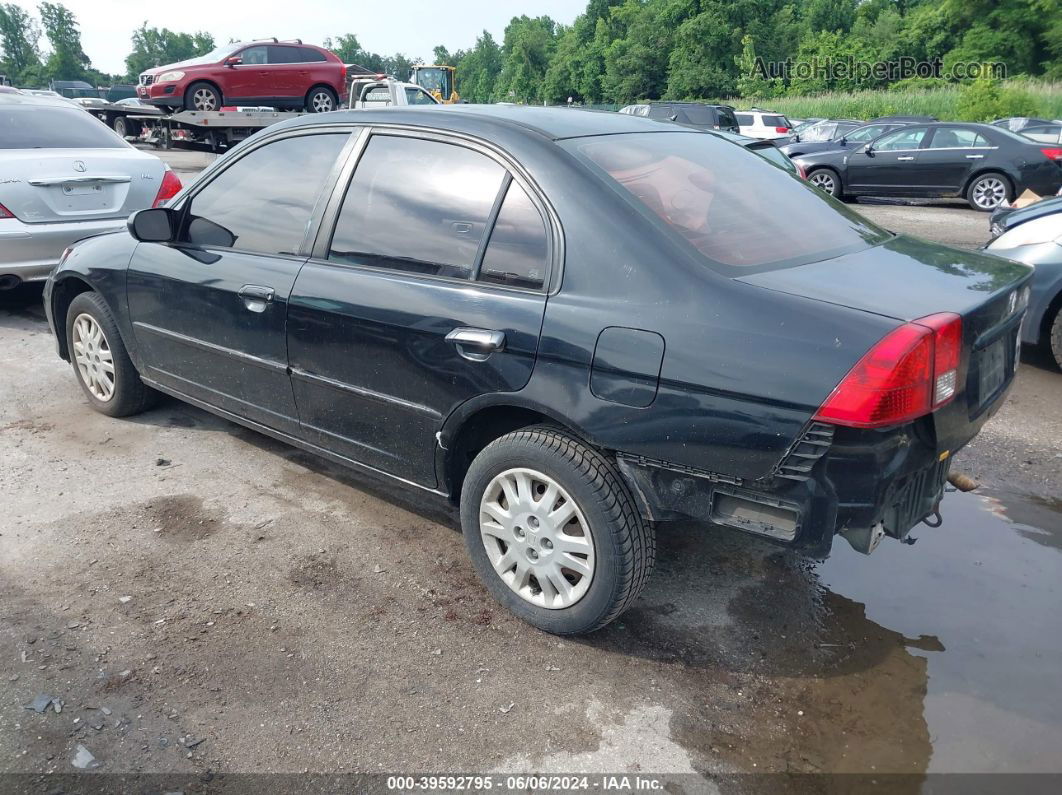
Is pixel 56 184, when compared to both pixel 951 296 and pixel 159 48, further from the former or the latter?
pixel 159 48

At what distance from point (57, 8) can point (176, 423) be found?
118050mm

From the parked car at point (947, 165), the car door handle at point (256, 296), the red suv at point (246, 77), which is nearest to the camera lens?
the car door handle at point (256, 296)

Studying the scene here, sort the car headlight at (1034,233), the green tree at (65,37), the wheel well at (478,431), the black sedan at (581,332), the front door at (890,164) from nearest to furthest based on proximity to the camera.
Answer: the black sedan at (581,332), the wheel well at (478,431), the car headlight at (1034,233), the front door at (890,164), the green tree at (65,37)

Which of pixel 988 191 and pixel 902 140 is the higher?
pixel 902 140

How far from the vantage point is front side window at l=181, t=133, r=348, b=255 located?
12.1ft

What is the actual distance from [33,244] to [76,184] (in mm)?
605

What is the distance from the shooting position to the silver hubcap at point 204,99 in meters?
19.0

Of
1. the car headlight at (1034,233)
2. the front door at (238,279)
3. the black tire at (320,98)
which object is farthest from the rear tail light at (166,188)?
the black tire at (320,98)

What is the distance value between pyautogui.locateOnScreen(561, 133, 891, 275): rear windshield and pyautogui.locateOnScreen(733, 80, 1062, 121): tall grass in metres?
36.2

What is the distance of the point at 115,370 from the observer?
15.6 feet

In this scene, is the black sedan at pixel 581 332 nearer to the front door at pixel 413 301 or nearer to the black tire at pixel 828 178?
the front door at pixel 413 301

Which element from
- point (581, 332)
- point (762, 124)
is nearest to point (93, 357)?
point (581, 332)

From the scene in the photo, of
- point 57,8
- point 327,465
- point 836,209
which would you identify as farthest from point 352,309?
point 57,8

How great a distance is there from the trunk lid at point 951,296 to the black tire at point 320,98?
60.6ft
